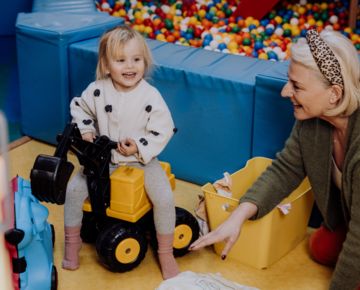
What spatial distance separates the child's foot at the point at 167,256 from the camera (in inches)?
71.5

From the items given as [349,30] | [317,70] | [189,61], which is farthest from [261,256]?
[349,30]

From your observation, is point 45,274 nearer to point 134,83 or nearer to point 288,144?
point 134,83

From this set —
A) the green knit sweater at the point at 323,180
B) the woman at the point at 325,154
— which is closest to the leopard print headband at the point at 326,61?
the woman at the point at 325,154

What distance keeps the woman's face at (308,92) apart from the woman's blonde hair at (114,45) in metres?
0.49

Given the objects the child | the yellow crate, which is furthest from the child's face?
the yellow crate

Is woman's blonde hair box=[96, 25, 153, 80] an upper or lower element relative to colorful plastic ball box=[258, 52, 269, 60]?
upper

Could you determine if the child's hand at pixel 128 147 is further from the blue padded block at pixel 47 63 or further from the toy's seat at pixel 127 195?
the blue padded block at pixel 47 63

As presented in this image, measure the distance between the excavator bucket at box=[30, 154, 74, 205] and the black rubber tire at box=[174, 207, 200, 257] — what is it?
17.2 inches

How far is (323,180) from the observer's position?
66.9 inches

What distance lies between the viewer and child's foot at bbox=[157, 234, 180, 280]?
71.5 inches

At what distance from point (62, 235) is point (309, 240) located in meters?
0.85

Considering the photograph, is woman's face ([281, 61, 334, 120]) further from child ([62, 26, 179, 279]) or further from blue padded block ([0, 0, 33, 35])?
blue padded block ([0, 0, 33, 35])

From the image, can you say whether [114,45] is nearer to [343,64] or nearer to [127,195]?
[127,195]

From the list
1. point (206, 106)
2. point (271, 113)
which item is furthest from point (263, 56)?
point (271, 113)
